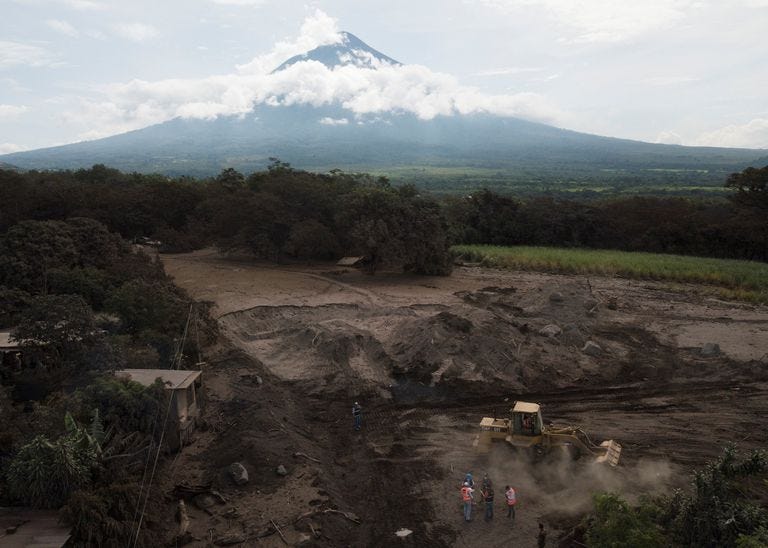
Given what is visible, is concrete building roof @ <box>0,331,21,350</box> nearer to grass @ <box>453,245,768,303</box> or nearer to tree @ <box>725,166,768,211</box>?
grass @ <box>453,245,768,303</box>

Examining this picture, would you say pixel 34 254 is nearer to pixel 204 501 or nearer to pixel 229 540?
pixel 204 501

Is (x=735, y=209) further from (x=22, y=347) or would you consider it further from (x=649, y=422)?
(x=22, y=347)

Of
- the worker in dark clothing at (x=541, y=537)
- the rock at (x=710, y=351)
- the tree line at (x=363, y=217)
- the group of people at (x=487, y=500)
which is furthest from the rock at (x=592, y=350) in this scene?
the tree line at (x=363, y=217)

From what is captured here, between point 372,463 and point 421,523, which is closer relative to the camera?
point 421,523

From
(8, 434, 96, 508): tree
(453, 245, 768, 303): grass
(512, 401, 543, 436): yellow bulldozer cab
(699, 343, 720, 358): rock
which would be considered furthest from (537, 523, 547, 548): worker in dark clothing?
(453, 245, 768, 303): grass

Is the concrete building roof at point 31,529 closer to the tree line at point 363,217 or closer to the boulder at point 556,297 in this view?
the boulder at point 556,297

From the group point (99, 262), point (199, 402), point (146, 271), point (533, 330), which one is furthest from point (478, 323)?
point (99, 262)
